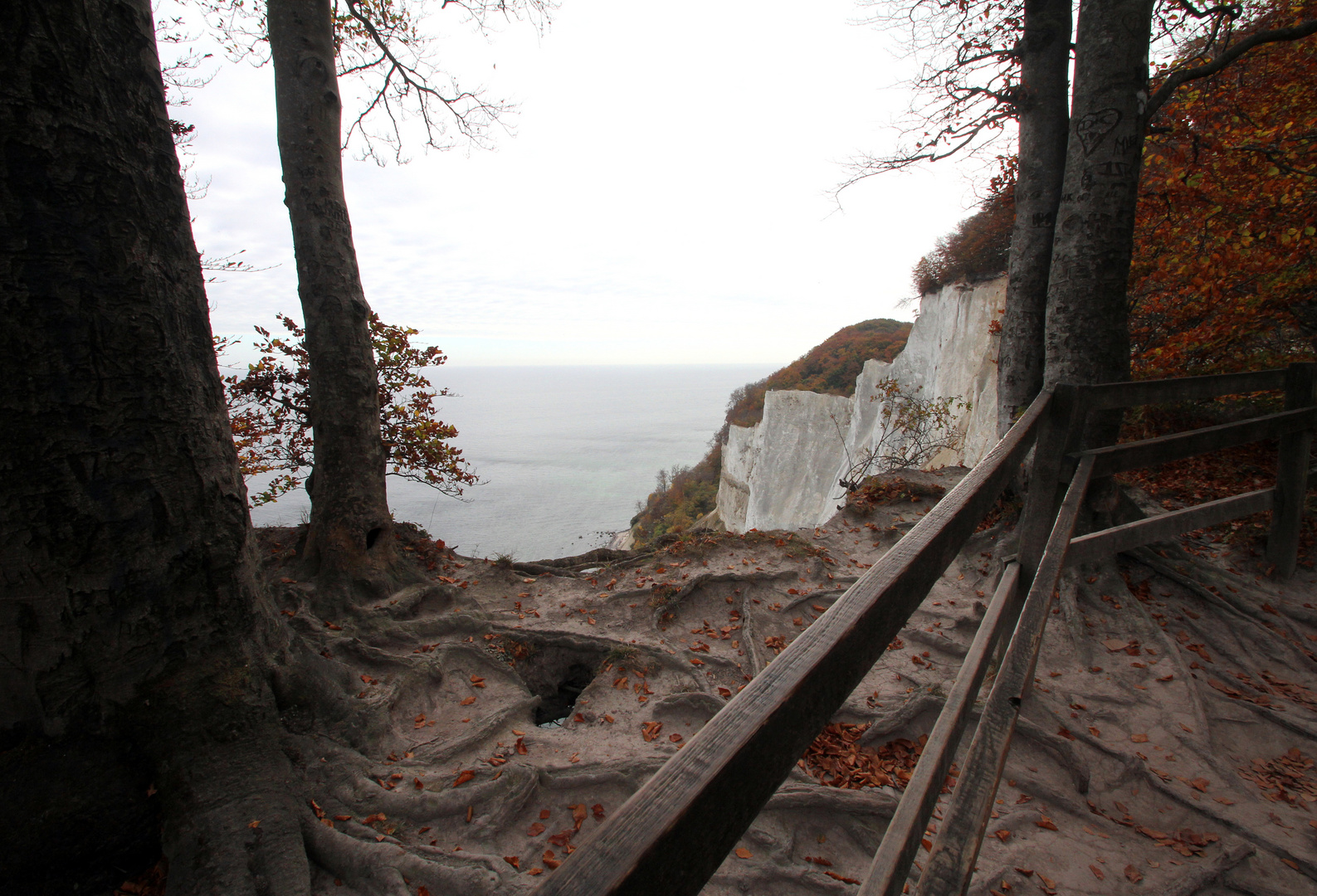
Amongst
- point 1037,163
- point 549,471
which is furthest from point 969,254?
point 549,471

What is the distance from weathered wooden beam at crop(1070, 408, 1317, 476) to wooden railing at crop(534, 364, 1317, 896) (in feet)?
0.05

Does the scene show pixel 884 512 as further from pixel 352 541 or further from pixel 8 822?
pixel 8 822

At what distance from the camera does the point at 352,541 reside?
4.88m

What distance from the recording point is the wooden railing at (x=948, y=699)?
2.14 ft

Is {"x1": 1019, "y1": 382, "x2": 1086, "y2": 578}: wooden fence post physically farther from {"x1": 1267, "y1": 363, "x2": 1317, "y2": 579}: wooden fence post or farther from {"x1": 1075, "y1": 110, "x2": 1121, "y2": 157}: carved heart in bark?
{"x1": 1075, "y1": 110, "x2": 1121, "y2": 157}: carved heart in bark

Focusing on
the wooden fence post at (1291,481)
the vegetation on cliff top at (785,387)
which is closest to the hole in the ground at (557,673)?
the wooden fence post at (1291,481)

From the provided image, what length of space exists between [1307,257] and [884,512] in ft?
18.5

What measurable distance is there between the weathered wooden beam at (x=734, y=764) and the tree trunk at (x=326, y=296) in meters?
4.82

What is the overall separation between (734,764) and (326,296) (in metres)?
5.20

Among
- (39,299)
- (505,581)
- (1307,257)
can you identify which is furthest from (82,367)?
(1307,257)

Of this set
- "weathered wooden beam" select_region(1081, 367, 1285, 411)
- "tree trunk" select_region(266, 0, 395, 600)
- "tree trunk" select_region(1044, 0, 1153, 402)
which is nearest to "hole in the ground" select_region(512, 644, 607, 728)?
"tree trunk" select_region(266, 0, 395, 600)

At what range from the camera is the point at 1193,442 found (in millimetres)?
3201

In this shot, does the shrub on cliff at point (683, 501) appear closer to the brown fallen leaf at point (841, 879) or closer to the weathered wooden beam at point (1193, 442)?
the weathered wooden beam at point (1193, 442)

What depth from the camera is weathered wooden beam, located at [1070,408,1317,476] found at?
2629mm
